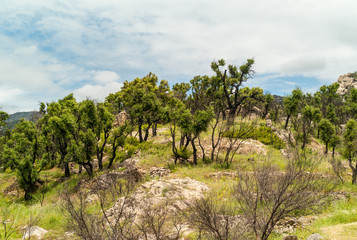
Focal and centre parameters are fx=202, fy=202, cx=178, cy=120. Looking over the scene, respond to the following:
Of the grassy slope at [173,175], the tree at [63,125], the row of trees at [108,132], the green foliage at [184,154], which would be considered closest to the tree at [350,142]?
the row of trees at [108,132]

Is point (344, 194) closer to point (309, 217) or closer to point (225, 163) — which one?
point (309, 217)

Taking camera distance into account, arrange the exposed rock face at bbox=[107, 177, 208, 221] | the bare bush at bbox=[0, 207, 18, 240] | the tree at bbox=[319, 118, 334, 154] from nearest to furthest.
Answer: the bare bush at bbox=[0, 207, 18, 240] → the exposed rock face at bbox=[107, 177, 208, 221] → the tree at bbox=[319, 118, 334, 154]

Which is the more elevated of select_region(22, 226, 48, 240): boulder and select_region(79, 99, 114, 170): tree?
select_region(79, 99, 114, 170): tree

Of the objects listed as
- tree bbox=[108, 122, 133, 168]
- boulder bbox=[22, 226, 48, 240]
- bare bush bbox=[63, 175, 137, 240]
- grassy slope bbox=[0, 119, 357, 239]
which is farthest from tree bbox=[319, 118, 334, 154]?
boulder bbox=[22, 226, 48, 240]

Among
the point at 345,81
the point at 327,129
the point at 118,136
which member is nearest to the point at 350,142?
the point at 327,129

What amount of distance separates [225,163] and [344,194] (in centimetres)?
1054

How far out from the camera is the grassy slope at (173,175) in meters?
8.21

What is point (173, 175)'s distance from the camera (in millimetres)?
18719

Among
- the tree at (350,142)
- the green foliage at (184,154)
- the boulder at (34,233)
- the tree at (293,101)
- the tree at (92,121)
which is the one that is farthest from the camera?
the tree at (293,101)

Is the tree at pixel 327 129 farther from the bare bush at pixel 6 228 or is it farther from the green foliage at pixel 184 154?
the bare bush at pixel 6 228

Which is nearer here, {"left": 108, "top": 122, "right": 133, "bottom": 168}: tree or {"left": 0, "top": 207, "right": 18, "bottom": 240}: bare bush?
{"left": 0, "top": 207, "right": 18, "bottom": 240}: bare bush

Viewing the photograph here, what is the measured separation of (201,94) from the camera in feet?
132

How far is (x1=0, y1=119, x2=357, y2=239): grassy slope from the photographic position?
323 inches

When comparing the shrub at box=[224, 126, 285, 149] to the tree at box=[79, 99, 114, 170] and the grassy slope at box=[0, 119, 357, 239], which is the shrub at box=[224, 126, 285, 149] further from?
the tree at box=[79, 99, 114, 170]
